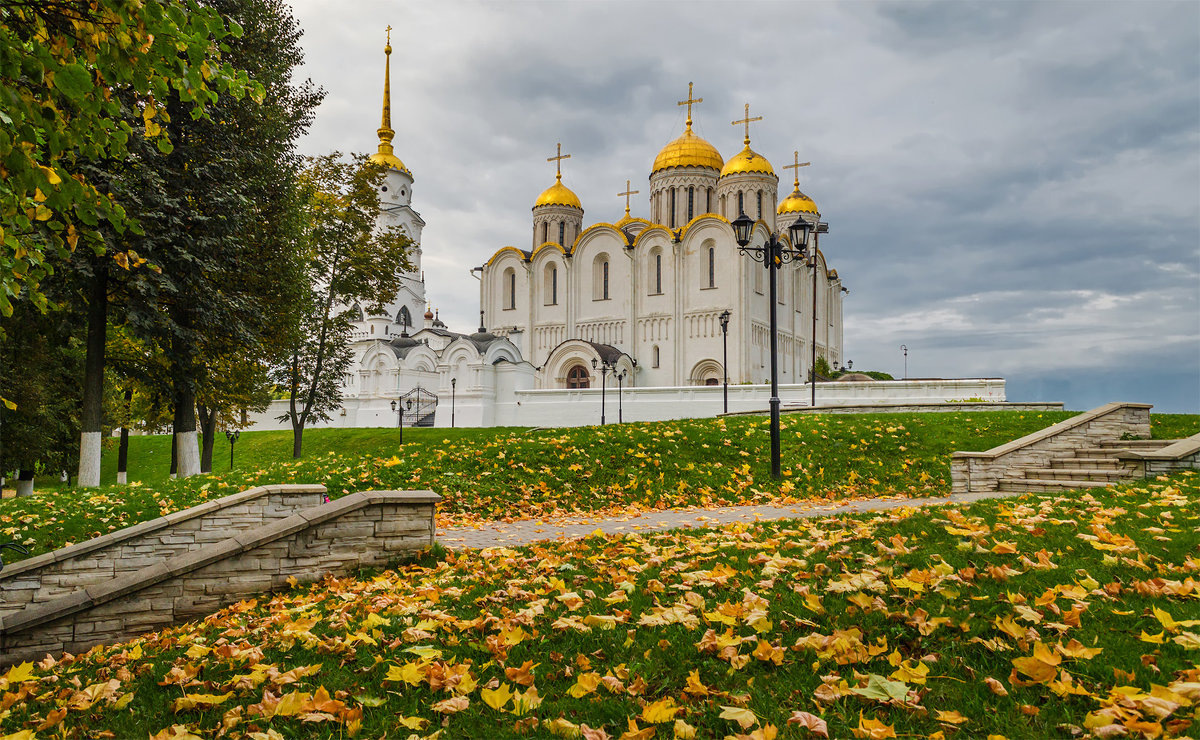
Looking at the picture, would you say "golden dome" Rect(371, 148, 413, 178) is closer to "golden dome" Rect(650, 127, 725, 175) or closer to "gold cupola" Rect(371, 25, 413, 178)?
"gold cupola" Rect(371, 25, 413, 178)

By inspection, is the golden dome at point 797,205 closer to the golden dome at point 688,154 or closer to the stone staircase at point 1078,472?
the golden dome at point 688,154

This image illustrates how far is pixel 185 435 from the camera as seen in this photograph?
15672mm

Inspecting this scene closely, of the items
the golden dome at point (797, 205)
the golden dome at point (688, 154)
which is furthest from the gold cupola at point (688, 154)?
the golden dome at point (797, 205)

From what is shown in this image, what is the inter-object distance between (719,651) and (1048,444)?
1019cm

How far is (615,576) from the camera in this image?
5.66m

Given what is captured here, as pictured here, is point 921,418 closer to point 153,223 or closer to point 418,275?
point 153,223

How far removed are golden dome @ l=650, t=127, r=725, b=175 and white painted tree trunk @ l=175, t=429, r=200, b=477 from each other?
146 ft

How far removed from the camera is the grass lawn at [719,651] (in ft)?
10.4

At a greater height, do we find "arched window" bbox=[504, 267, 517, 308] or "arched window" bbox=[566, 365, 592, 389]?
"arched window" bbox=[504, 267, 517, 308]

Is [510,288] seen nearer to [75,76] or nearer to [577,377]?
[577,377]

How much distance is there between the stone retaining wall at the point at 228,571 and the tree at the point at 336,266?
1715cm

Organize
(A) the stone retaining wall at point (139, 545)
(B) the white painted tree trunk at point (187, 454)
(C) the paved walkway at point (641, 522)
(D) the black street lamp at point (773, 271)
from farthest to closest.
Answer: (B) the white painted tree trunk at point (187, 454), (D) the black street lamp at point (773, 271), (C) the paved walkway at point (641, 522), (A) the stone retaining wall at point (139, 545)

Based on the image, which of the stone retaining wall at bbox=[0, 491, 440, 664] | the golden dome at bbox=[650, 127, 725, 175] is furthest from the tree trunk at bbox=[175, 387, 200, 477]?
the golden dome at bbox=[650, 127, 725, 175]

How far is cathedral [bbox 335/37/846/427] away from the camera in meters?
41.3
